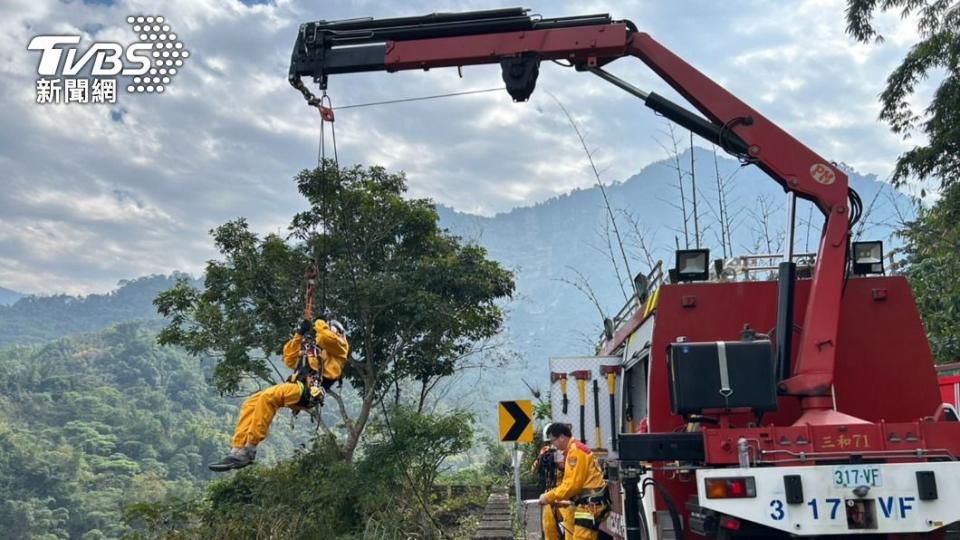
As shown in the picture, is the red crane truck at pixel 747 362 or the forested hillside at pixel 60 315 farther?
the forested hillside at pixel 60 315

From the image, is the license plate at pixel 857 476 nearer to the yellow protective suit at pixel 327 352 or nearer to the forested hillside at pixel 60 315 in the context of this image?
the yellow protective suit at pixel 327 352

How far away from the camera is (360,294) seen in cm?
1600

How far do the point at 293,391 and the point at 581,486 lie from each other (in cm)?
256

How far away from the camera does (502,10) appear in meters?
6.97

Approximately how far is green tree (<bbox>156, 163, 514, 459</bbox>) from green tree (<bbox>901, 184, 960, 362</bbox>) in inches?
340

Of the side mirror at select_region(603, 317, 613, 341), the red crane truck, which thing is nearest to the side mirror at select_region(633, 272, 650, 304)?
the red crane truck

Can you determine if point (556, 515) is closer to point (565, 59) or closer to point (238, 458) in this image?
point (238, 458)

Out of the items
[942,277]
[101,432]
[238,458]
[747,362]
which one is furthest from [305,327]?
[101,432]

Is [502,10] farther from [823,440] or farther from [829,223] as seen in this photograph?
[823,440]

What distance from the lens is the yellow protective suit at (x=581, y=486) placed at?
253 inches

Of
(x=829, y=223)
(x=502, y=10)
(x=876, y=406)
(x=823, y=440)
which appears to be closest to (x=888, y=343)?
(x=876, y=406)

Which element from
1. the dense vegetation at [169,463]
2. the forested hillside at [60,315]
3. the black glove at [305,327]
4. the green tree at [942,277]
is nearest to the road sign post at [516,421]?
the black glove at [305,327]

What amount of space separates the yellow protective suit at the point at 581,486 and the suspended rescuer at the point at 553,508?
0.19 m

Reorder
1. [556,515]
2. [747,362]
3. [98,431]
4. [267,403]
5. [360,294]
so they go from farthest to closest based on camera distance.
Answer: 1. [98,431]
2. [360,294]
3. [556,515]
4. [267,403]
5. [747,362]
